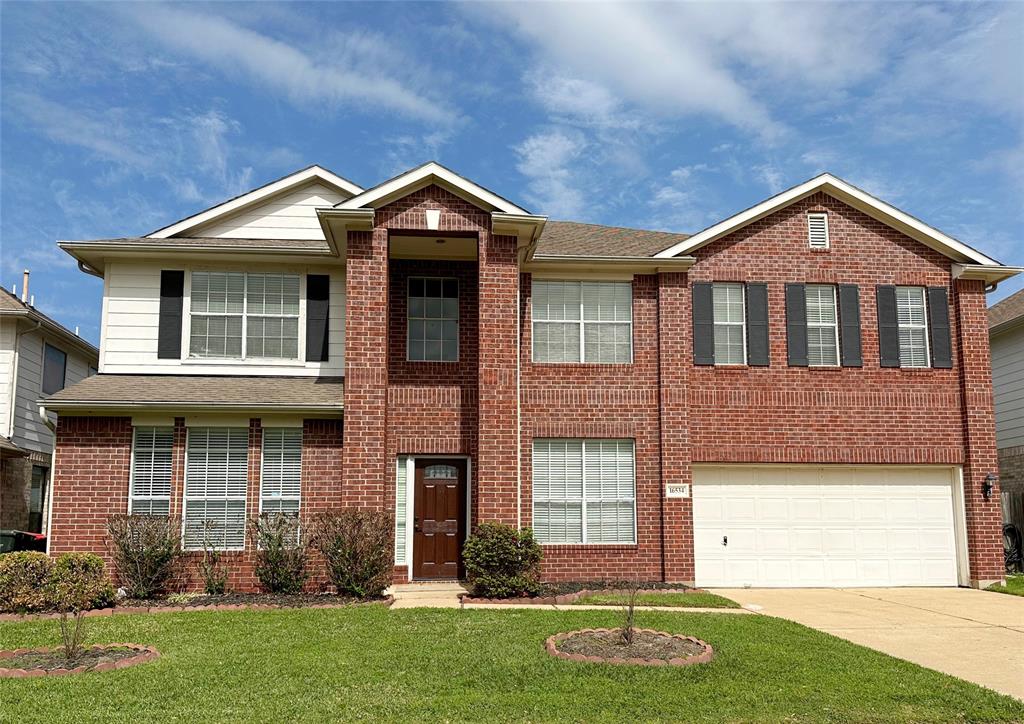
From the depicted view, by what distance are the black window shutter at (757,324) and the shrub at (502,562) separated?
557cm

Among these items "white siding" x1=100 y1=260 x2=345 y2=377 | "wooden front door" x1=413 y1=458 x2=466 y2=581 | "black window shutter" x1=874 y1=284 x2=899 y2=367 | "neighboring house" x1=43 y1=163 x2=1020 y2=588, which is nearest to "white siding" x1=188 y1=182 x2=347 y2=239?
"neighboring house" x1=43 y1=163 x2=1020 y2=588

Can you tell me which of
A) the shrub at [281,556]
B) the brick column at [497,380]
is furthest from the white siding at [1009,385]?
the shrub at [281,556]

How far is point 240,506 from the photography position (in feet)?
47.6

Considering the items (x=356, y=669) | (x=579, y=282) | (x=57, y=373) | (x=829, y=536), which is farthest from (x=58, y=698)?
(x=57, y=373)

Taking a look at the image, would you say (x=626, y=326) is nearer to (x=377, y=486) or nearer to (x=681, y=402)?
(x=681, y=402)

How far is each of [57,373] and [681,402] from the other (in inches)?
606

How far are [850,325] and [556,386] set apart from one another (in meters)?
5.71

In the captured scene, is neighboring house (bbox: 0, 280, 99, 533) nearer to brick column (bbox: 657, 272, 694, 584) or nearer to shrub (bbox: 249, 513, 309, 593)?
shrub (bbox: 249, 513, 309, 593)

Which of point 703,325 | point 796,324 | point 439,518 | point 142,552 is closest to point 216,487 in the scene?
point 142,552

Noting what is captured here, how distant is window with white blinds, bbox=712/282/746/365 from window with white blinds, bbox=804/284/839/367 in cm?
126

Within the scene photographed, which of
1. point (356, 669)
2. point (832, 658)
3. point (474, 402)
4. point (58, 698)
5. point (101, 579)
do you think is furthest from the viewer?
point (474, 402)

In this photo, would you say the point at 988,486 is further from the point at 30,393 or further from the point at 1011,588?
the point at 30,393

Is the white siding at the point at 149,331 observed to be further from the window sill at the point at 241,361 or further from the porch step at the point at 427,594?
the porch step at the point at 427,594

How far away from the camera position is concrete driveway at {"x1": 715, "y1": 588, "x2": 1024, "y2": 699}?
30.6 ft
